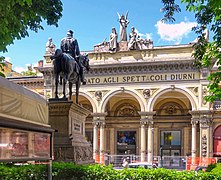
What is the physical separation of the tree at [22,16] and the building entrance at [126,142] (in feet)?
106

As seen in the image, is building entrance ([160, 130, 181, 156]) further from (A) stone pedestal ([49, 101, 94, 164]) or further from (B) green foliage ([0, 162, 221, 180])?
(B) green foliage ([0, 162, 221, 180])

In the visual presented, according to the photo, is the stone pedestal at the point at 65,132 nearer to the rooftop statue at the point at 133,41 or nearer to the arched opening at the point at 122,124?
the rooftop statue at the point at 133,41

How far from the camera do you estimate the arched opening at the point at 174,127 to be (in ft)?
137

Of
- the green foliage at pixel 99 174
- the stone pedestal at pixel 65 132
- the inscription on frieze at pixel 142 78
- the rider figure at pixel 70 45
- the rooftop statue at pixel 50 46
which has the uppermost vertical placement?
the rooftop statue at pixel 50 46

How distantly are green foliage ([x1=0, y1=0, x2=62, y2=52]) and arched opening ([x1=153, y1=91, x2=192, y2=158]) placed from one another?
30.7 m

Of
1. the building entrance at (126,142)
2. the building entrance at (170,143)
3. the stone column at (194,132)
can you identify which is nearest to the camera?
the stone column at (194,132)

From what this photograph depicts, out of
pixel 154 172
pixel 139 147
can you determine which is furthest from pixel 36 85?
pixel 154 172

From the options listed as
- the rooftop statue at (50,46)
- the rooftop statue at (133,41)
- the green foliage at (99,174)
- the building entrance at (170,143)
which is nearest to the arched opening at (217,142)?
the building entrance at (170,143)

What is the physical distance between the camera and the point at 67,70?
12992 mm

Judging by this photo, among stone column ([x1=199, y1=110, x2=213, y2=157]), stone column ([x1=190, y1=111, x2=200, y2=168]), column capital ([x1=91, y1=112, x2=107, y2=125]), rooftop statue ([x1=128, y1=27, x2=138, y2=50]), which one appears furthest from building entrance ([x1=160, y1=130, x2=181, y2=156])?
rooftop statue ([x1=128, y1=27, x2=138, y2=50])

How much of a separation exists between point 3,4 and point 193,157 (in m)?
32.7

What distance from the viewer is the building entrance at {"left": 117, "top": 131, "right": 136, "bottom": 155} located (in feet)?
141

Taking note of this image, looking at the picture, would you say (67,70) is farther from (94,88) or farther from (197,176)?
(94,88)

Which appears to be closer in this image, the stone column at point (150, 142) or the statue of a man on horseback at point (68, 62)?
the statue of a man on horseback at point (68, 62)
